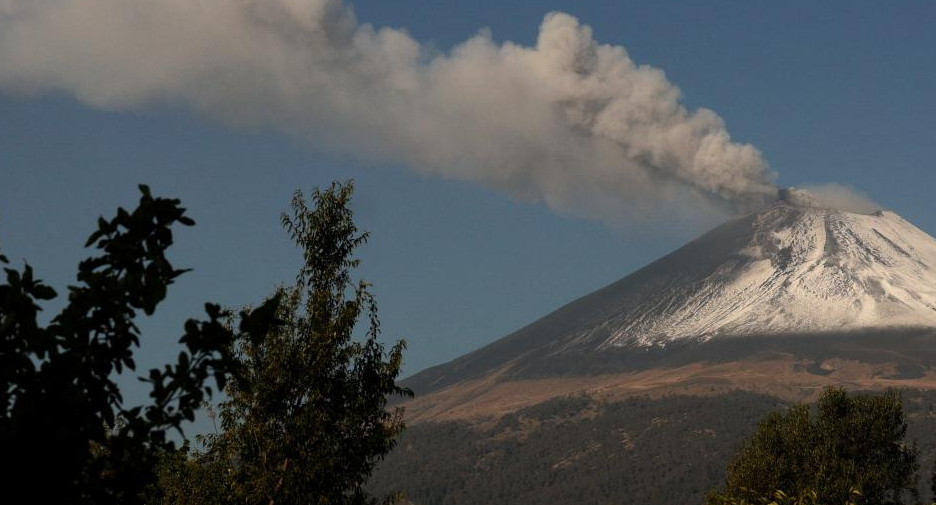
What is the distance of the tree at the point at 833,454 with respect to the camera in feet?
156

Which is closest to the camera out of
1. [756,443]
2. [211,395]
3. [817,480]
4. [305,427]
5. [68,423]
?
[68,423]

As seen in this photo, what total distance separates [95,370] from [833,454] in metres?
47.1

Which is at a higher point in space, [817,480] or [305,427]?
[305,427]

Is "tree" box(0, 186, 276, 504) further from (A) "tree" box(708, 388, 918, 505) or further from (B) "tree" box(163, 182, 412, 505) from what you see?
(A) "tree" box(708, 388, 918, 505)

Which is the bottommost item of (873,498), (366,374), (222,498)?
(873,498)

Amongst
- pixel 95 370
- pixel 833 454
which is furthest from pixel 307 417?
pixel 833 454

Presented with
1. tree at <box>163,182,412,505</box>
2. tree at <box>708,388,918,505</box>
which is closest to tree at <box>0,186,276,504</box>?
tree at <box>163,182,412,505</box>

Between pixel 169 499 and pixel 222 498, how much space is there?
136 inches

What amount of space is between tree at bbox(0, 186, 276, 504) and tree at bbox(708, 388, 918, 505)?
43.1m

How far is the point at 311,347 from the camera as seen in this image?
19.0 m

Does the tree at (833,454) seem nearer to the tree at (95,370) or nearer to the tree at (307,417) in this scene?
the tree at (307,417)

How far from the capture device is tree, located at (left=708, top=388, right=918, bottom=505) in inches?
1873

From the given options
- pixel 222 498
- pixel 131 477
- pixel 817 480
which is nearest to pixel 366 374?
pixel 222 498

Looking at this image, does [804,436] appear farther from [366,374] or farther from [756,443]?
[366,374]
